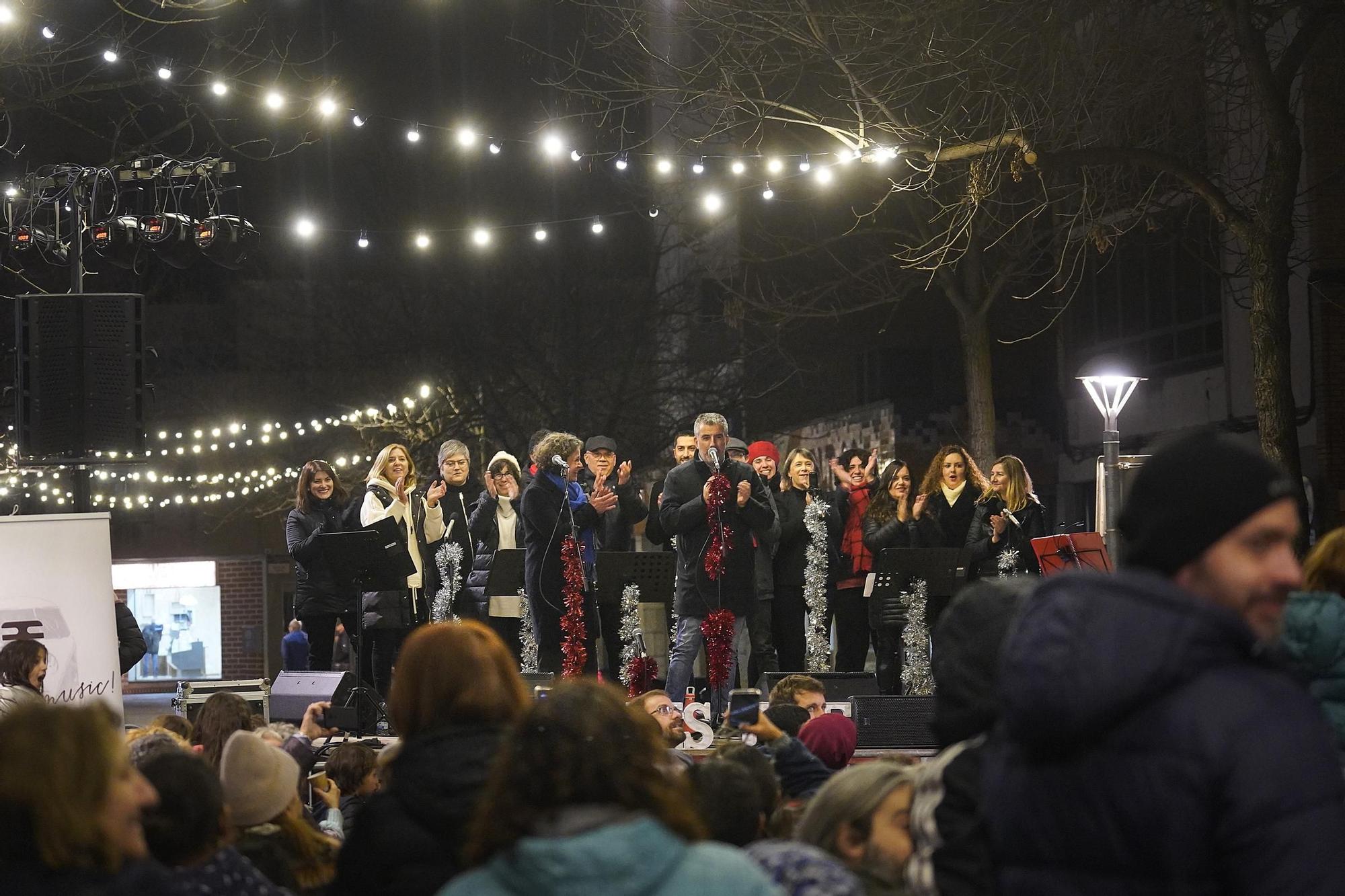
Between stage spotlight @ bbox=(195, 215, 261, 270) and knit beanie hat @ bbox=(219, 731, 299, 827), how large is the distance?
32.9 feet

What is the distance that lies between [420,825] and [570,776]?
907 millimetres

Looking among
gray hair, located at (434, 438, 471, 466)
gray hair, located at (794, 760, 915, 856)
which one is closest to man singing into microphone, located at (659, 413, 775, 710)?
gray hair, located at (434, 438, 471, 466)

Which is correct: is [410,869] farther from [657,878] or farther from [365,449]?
[365,449]

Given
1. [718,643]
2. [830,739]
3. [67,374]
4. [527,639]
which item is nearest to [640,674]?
[718,643]

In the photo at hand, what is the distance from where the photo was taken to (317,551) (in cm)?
1209

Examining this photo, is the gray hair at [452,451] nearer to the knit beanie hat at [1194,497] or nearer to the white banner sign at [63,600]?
the white banner sign at [63,600]

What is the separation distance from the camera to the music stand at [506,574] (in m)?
12.5

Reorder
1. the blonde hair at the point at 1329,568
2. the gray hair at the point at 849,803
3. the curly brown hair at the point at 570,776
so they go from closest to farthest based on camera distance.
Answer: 1. the curly brown hair at the point at 570,776
2. the gray hair at the point at 849,803
3. the blonde hair at the point at 1329,568

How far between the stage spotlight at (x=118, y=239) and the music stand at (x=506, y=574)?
4036 millimetres

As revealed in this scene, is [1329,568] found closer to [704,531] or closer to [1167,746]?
[1167,746]

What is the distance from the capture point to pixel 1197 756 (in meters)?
2.09

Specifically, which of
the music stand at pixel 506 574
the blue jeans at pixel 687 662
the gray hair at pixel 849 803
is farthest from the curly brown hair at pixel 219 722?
the music stand at pixel 506 574

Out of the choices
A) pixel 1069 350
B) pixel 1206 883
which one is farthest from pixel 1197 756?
pixel 1069 350

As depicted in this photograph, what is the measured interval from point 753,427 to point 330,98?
1690 cm
